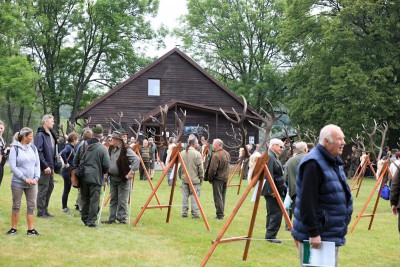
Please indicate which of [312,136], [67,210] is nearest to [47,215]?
[67,210]

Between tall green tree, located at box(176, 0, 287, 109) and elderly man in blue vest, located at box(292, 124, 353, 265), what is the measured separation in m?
47.6

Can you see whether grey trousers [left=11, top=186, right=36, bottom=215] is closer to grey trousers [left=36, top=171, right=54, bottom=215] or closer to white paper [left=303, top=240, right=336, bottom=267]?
grey trousers [left=36, top=171, right=54, bottom=215]

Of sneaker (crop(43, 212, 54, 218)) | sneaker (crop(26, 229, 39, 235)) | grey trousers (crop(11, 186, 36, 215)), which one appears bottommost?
sneaker (crop(43, 212, 54, 218))

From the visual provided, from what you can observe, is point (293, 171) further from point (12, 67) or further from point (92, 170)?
point (12, 67)

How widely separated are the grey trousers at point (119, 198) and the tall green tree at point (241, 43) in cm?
4128

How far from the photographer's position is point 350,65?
36.6m

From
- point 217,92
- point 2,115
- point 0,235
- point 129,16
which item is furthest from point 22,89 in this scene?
point 2,115

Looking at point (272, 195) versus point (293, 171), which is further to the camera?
point (293, 171)

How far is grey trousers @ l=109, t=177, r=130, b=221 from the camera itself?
41.6 feet

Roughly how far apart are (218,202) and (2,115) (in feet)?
215

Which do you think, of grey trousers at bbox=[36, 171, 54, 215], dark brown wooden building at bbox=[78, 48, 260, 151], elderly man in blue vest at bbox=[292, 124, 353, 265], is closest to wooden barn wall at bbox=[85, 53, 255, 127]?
dark brown wooden building at bbox=[78, 48, 260, 151]

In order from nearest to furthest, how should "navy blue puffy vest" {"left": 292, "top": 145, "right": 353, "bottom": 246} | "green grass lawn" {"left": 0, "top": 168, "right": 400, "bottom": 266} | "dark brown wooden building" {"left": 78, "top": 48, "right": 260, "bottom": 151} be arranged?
"navy blue puffy vest" {"left": 292, "top": 145, "right": 353, "bottom": 246} → "green grass lawn" {"left": 0, "top": 168, "right": 400, "bottom": 266} → "dark brown wooden building" {"left": 78, "top": 48, "right": 260, "bottom": 151}

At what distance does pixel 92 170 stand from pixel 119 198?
1.28 meters

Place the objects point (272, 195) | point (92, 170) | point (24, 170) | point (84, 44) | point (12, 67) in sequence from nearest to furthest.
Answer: point (24, 170), point (272, 195), point (92, 170), point (12, 67), point (84, 44)
